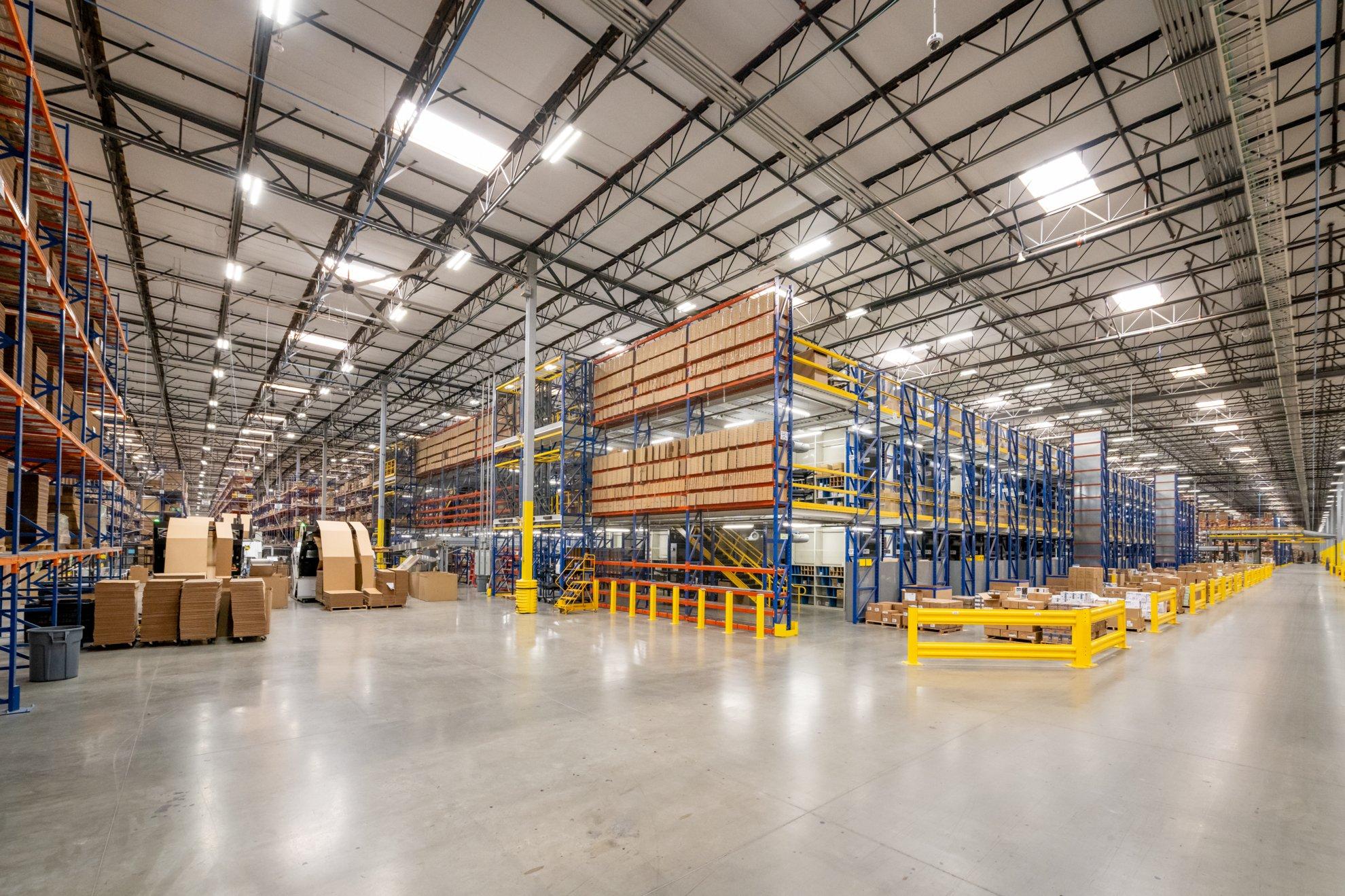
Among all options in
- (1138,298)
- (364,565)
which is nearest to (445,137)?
(364,565)

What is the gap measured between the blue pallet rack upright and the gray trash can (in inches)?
10.3

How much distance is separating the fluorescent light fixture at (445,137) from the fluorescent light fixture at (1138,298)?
16816 millimetres

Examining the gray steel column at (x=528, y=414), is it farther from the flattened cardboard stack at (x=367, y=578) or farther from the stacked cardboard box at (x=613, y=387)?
the flattened cardboard stack at (x=367, y=578)

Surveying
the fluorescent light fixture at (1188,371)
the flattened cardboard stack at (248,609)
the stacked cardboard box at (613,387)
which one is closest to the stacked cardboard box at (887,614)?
the stacked cardboard box at (613,387)

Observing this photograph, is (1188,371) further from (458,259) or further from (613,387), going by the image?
(458,259)

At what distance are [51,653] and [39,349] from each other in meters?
4.49

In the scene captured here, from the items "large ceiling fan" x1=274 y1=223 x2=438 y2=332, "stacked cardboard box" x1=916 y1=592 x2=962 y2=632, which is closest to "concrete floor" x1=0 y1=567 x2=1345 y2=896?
"stacked cardboard box" x1=916 y1=592 x2=962 y2=632

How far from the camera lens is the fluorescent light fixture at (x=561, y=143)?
10562 millimetres

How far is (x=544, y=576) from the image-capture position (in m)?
20.4

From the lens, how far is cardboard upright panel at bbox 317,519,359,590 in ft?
56.5

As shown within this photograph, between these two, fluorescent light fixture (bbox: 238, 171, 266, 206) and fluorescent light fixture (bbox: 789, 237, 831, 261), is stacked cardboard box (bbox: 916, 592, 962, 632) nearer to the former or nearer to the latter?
fluorescent light fixture (bbox: 789, 237, 831, 261)

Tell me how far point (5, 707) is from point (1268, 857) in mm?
10894

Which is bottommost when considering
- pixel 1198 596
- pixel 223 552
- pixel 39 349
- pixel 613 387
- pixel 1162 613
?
pixel 1198 596

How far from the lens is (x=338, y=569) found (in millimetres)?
17359
